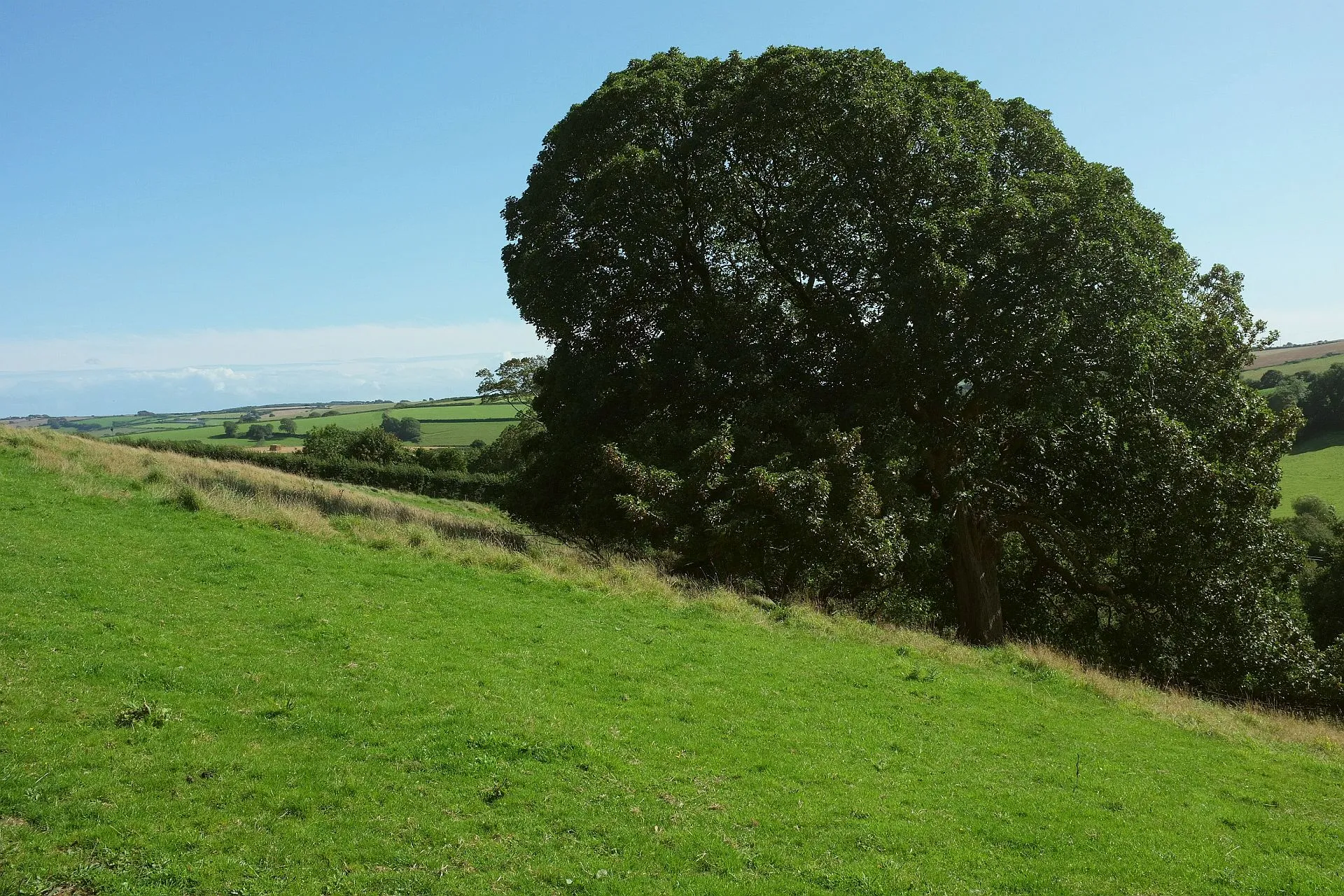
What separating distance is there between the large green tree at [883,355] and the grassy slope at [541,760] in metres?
6.51

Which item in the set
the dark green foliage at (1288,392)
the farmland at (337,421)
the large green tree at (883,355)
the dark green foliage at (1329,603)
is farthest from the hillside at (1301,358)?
the farmland at (337,421)

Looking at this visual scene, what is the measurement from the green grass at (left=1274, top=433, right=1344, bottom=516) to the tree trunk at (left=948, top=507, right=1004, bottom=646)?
47.6m

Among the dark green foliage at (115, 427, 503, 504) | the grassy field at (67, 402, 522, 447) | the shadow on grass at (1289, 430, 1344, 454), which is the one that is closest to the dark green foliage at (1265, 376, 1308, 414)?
the shadow on grass at (1289, 430, 1344, 454)

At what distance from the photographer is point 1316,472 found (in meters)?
69.4

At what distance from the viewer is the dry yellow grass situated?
14688mm

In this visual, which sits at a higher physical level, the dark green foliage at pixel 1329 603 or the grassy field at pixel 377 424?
the grassy field at pixel 377 424

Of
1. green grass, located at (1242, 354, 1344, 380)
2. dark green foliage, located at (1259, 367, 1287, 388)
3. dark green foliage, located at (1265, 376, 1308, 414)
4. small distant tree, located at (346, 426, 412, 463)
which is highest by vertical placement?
green grass, located at (1242, 354, 1344, 380)

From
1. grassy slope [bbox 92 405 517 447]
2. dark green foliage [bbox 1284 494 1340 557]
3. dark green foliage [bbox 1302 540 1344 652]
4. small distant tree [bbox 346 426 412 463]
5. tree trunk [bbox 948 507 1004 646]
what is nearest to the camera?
tree trunk [bbox 948 507 1004 646]

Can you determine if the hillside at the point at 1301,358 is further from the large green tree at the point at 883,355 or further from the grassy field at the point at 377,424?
the grassy field at the point at 377,424

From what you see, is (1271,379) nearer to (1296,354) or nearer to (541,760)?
(1296,354)

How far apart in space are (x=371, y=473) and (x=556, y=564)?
39366mm

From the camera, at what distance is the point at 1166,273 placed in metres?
22.5

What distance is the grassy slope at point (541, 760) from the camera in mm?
6641

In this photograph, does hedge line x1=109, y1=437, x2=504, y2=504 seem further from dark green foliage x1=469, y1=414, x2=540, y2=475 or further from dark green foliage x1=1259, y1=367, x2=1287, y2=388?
dark green foliage x1=1259, y1=367, x2=1287, y2=388
